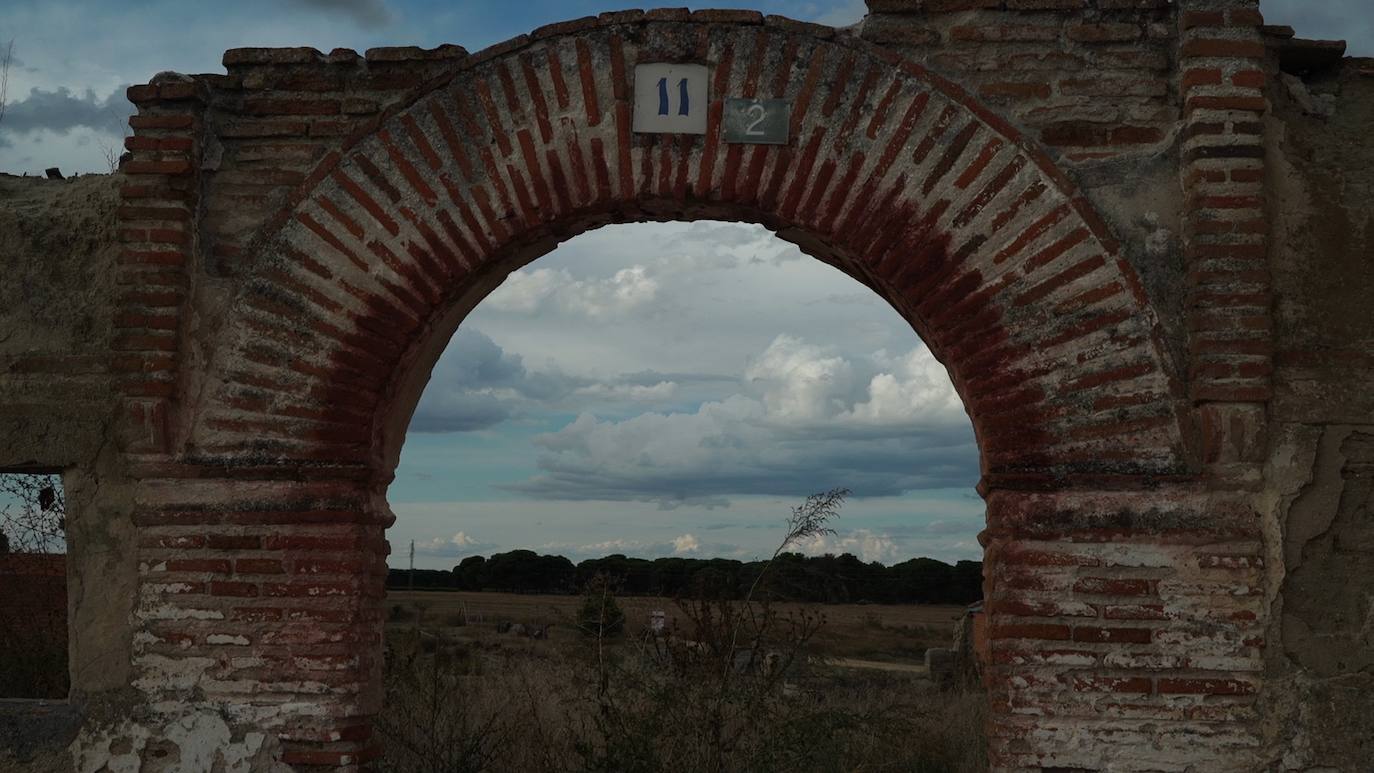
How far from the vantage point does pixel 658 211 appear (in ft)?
16.5

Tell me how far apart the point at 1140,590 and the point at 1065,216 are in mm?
1421

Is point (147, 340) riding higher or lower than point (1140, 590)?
higher

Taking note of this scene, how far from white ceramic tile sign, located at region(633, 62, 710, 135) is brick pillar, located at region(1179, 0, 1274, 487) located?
1.88m

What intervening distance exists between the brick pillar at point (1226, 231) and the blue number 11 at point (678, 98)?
75.9 inches

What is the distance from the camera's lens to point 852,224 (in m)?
4.70

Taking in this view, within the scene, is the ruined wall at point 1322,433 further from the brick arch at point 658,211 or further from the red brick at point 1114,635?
the brick arch at point 658,211

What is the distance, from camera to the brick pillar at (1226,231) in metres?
4.38

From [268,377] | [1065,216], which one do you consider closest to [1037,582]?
[1065,216]

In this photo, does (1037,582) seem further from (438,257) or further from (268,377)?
(268,377)

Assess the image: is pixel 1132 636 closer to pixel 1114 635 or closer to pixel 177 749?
pixel 1114 635

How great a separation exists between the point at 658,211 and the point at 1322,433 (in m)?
2.70

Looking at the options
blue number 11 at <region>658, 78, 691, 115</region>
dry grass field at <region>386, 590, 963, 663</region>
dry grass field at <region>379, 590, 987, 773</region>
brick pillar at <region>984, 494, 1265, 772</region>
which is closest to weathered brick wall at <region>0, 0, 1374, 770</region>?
brick pillar at <region>984, 494, 1265, 772</region>

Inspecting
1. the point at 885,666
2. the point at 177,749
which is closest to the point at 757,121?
the point at 177,749

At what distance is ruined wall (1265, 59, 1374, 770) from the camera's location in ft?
14.1
